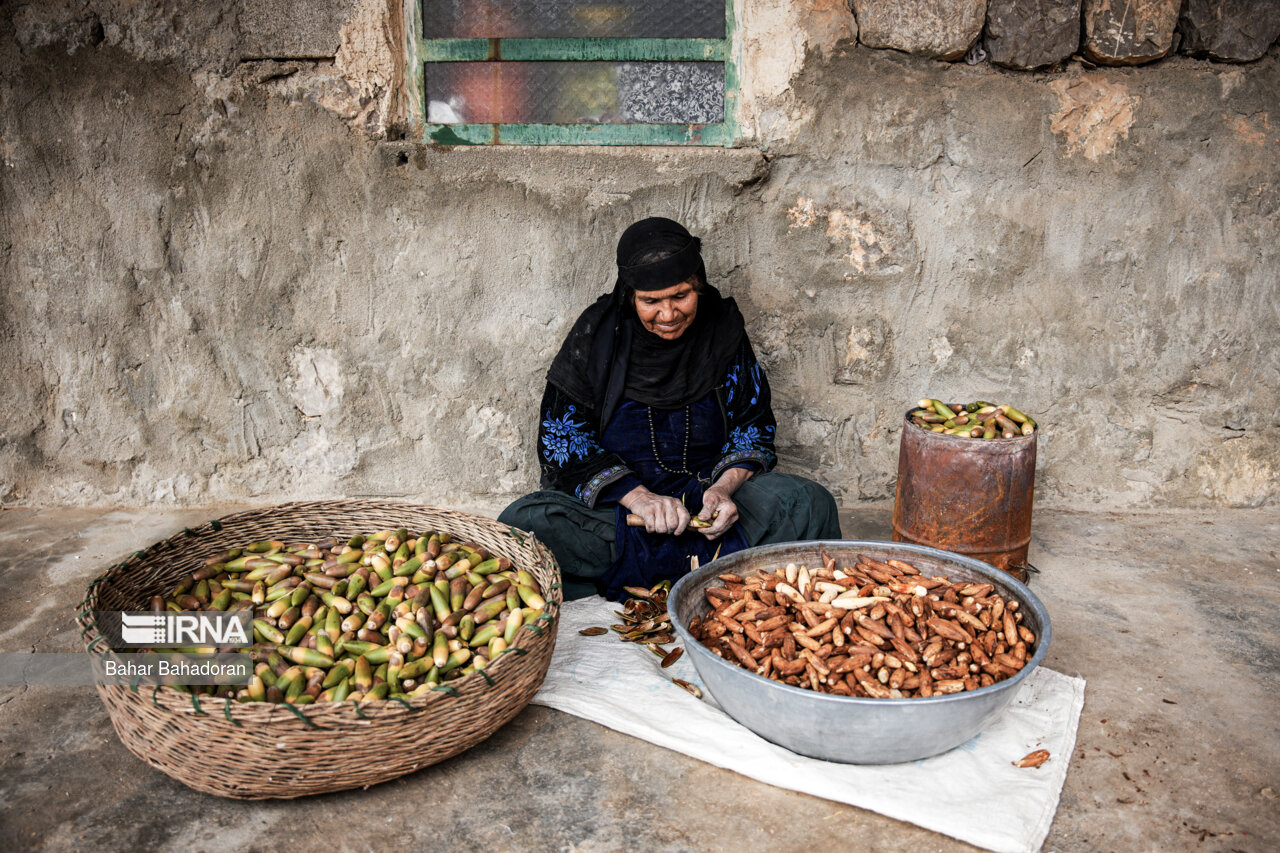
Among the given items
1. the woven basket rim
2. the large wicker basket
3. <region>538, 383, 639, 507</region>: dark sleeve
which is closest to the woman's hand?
<region>538, 383, 639, 507</region>: dark sleeve

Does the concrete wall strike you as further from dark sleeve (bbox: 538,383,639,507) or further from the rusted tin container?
the rusted tin container

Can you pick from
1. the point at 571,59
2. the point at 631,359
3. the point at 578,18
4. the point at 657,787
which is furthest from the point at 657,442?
the point at 578,18

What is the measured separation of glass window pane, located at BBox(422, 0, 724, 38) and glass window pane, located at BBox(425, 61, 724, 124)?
12cm

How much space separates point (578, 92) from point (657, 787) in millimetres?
2619

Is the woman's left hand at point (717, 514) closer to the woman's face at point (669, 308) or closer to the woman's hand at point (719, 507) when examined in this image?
the woman's hand at point (719, 507)

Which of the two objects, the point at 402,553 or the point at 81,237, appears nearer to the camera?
the point at 402,553

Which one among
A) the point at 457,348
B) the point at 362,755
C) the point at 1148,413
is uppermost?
the point at 457,348

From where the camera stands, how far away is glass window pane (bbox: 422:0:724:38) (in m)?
3.50

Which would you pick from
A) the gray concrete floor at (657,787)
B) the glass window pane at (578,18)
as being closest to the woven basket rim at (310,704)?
the gray concrete floor at (657,787)

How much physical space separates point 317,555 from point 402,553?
0.27 metres

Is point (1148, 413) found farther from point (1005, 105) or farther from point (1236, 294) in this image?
point (1005, 105)

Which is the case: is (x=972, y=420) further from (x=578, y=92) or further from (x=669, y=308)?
(x=578, y=92)

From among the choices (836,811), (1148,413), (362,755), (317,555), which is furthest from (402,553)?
(1148,413)

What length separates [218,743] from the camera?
1935 millimetres
